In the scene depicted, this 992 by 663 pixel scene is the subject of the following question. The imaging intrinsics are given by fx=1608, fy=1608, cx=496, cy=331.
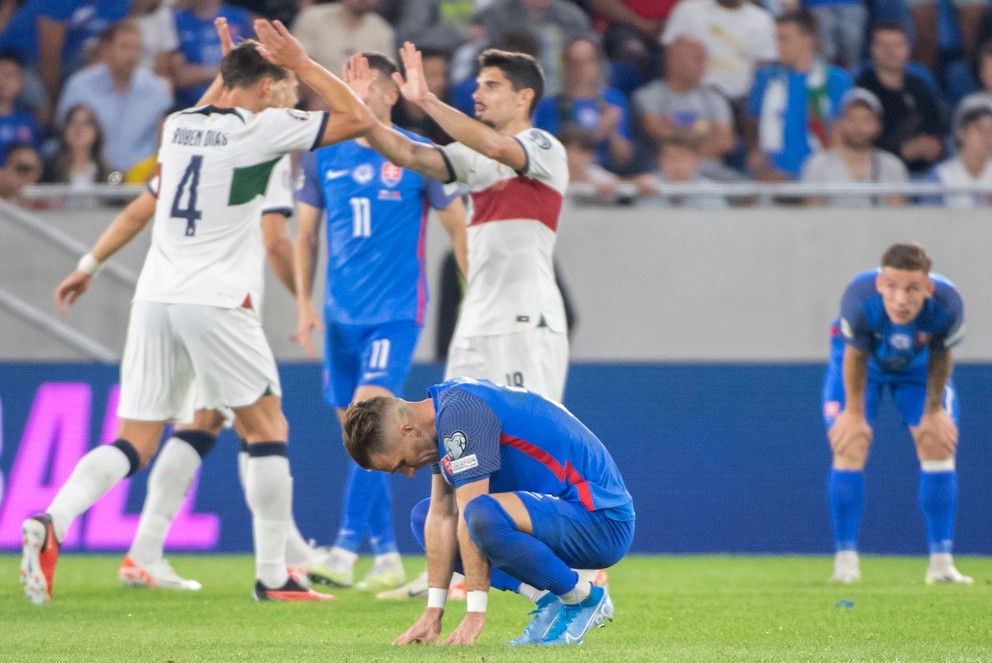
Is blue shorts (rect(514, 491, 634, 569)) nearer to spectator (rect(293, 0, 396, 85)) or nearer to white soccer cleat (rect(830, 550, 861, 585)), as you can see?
white soccer cleat (rect(830, 550, 861, 585))

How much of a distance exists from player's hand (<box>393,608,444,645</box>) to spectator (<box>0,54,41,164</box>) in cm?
865

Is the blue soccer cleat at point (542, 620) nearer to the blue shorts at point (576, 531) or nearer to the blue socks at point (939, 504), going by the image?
the blue shorts at point (576, 531)

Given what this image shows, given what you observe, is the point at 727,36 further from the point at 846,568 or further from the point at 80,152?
the point at 846,568

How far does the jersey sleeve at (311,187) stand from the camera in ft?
28.7

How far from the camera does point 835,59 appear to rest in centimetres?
1424

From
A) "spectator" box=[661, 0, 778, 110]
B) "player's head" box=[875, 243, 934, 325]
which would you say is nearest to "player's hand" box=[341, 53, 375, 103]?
"player's head" box=[875, 243, 934, 325]

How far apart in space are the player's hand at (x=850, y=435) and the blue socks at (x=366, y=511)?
2715 mm

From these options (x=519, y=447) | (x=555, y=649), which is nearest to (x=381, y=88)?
(x=519, y=447)

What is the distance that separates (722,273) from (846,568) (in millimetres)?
3929

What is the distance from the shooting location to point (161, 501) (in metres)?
8.39

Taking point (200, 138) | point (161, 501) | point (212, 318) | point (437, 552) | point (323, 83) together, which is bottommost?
point (161, 501)

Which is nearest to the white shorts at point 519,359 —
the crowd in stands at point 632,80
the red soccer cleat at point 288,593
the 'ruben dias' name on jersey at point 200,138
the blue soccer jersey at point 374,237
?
the blue soccer jersey at point 374,237

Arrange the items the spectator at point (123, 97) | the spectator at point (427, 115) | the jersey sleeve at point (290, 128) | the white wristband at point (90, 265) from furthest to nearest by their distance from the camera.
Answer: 1. the spectator at point (123, 97)
2. the spectator at point (427, 115)
3. the white wristband at point (90, 265)
4. the jersey sleeve at point (290, 128)

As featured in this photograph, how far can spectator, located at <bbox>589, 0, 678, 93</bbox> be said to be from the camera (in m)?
14.2
